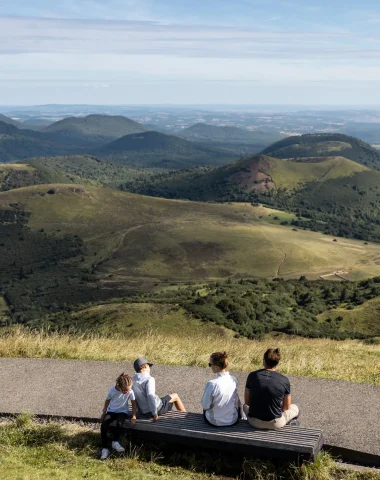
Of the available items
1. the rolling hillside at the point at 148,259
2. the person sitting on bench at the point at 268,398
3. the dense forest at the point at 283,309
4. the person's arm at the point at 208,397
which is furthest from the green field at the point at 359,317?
the person's arm at the point at 208,397

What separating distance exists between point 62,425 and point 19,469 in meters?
2.02

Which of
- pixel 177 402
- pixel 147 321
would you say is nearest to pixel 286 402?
pixel 177 402

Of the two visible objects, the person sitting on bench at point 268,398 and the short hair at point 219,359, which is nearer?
the person sitting on bench at point 268,398

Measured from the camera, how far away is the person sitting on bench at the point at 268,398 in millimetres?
8789

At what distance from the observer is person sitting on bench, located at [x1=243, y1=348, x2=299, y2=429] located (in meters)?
8.79

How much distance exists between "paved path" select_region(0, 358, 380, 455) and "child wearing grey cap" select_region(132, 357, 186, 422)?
125 centimetres

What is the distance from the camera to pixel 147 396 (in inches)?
373

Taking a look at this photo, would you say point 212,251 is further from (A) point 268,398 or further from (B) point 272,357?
(A) point 268,398

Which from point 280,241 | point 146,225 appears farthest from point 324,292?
point 146,225

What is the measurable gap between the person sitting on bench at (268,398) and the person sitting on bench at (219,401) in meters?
0.29

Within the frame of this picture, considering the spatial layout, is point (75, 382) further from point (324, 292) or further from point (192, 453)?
point (324, 292)

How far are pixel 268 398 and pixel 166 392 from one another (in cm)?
349

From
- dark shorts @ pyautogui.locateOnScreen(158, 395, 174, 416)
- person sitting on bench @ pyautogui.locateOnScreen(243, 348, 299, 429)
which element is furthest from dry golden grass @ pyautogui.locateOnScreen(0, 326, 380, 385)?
person sitting on bench @ pyautogui.locateOnScreen(243, 348, 299, 429)

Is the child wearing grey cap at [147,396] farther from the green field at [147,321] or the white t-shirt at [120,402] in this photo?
the green field at [147,321]
